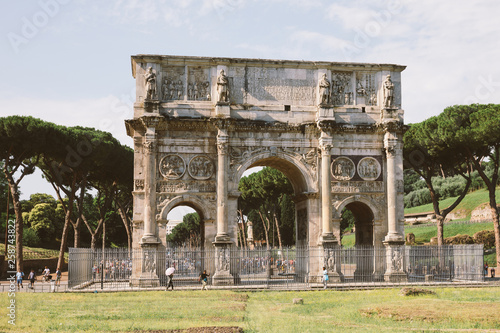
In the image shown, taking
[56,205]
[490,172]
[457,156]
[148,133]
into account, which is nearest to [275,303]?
[148,133]

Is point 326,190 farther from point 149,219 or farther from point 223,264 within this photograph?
point 149,219

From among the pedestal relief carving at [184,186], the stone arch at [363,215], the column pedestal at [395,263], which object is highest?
the pedestal relief carving at [184,186]

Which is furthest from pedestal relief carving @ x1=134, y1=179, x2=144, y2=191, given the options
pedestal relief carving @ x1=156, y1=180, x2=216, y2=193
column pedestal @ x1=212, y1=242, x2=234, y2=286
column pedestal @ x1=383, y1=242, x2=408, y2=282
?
column pedestal @ x1=383, y1=242, x2=408, y2=282

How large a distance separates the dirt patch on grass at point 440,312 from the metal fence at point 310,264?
8831 mm

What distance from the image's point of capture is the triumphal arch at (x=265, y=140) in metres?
27.0

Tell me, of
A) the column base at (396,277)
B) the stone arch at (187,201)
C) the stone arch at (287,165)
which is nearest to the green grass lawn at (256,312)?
the column base at (396,277)

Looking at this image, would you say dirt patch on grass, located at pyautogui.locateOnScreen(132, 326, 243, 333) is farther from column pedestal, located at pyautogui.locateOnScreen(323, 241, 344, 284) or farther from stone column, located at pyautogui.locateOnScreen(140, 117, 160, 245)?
column pedestal, located at pyautogui.locateOnScreen(323, 241, 344, 284)

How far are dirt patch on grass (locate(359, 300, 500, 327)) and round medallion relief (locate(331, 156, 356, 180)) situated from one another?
11397 millimetres

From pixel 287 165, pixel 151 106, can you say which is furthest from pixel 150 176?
pixel 287 165

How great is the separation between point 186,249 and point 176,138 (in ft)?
17.6

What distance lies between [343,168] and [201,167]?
274 inches

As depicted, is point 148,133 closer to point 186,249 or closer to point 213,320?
point 186,249

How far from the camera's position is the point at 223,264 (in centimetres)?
2628

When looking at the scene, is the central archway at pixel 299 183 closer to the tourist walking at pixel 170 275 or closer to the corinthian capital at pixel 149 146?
the tourist walking at pixel 170 275
